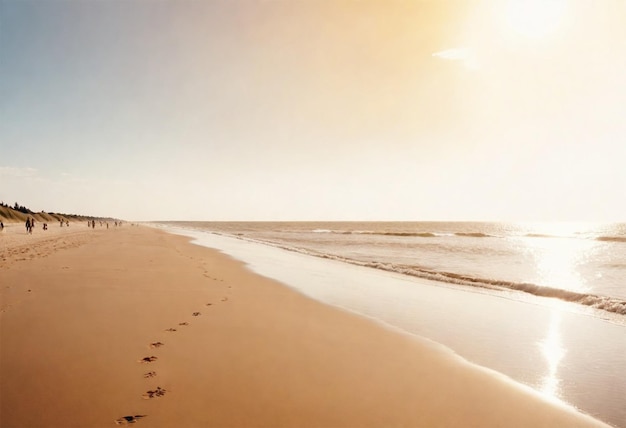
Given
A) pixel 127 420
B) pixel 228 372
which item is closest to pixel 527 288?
pixel 228 372

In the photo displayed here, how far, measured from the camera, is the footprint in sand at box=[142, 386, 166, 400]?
485 cm

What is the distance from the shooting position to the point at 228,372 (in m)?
5.81

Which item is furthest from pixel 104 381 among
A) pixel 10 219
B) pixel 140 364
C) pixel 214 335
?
pixel 10 219

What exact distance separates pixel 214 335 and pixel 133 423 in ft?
11.6

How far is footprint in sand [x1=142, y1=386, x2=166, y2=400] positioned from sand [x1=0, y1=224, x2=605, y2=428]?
0.01m

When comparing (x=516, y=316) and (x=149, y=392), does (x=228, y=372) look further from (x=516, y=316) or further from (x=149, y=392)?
(x=516, y=316)

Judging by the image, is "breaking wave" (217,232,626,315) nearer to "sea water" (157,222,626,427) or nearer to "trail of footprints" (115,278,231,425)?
"sea water" (157,222,626,427)

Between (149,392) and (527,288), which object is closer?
(149,392)

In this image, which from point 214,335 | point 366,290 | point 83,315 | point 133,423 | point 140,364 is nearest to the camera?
point 133,423

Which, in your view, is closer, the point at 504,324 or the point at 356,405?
the point at 356,405

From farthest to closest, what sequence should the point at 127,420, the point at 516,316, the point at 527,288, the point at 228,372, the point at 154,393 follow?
the point at 527,288
the point at 516,316
the point at 228,372
the point at 154,393
the point at 127,420

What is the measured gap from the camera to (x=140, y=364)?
594cm

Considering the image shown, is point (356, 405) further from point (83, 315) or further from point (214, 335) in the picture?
point (83, 315)

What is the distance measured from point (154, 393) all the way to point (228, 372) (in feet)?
3.89
